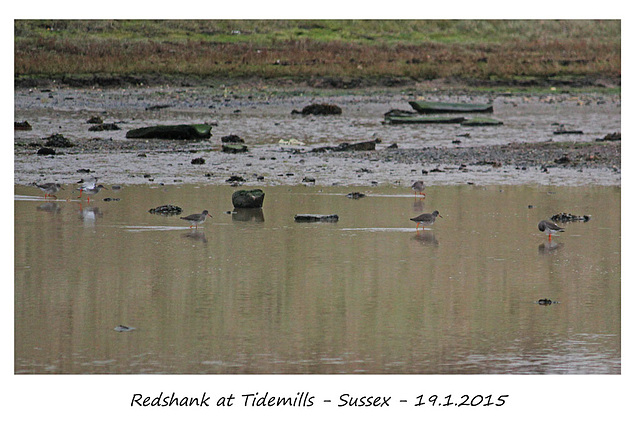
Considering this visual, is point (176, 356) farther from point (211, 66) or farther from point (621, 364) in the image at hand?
point (211, 66)

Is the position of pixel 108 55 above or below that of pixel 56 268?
above

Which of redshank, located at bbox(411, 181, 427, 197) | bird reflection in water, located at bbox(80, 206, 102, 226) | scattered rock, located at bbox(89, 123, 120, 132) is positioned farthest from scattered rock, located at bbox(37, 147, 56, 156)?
redshank, located at bbox(411, 181, 427, 197)

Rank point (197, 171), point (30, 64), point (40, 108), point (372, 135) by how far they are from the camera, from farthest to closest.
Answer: point (30, 64) → point (40, 108) → point (372, 135) → point (197, 171)

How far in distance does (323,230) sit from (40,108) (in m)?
17.8

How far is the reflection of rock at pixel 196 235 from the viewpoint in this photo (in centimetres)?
930

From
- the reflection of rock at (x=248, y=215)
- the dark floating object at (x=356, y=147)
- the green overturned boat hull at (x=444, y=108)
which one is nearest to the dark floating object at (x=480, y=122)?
the green overturned boat hull at (x=444, y=108)

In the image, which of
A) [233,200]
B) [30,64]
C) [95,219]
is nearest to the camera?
[95,219]

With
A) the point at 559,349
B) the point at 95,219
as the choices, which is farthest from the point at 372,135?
the point at 559,349

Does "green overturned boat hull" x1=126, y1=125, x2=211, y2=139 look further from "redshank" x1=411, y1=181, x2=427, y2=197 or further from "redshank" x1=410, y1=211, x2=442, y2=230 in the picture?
"redshank" x1=410, y1=211, x2=442, y2=230

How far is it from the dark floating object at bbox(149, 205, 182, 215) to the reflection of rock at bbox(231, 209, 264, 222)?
2.12 feet

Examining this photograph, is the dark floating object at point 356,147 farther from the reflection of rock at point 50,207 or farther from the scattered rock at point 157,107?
the scattered rock at point 157,107

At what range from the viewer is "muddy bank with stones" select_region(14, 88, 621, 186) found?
48.2ft

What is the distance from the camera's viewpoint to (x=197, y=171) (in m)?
15.0

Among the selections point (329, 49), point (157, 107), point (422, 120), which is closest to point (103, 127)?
point (157, 107)
